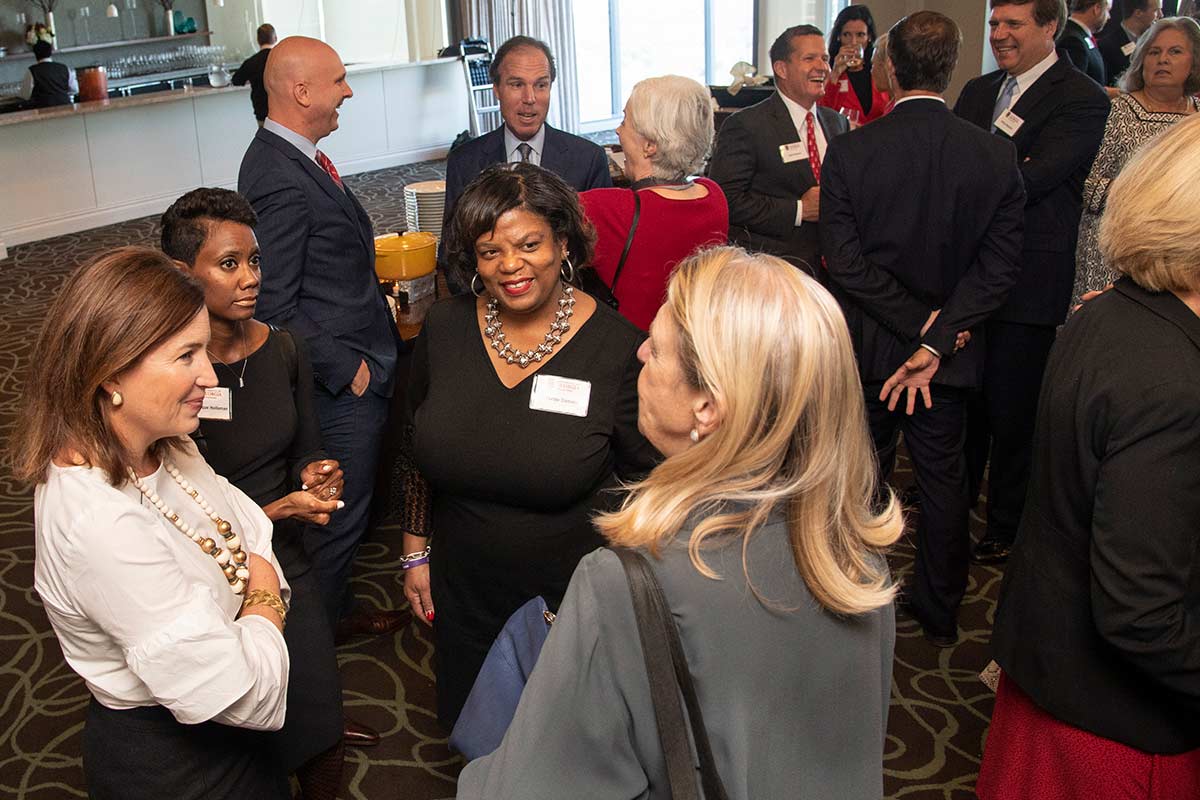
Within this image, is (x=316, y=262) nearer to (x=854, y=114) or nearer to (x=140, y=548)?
(x=140, y=548)

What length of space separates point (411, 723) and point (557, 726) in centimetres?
189

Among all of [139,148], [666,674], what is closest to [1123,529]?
[666,674]

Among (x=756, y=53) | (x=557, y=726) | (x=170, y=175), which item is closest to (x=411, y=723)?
(x=557, y=726)

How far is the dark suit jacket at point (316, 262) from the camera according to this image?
2.75m

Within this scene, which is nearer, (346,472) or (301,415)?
(301,415)

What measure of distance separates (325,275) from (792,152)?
165 centimetres

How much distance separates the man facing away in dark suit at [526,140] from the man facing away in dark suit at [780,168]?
1.47 feet

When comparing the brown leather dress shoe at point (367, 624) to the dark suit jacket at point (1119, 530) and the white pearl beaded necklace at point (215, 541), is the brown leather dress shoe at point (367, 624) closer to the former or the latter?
the white pearl beaded necklace at point (215, 541)

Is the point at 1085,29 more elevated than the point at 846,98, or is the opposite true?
the point at 1085,29

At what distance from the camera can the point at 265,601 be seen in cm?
162

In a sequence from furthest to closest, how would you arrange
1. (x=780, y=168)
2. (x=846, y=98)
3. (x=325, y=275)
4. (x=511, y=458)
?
(x=846, y=98) → (x=780, y=168) → (x=325, y=275) → (x=511, y=458)

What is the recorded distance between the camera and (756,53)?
42.7 feet

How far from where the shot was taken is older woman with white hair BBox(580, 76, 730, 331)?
279cm

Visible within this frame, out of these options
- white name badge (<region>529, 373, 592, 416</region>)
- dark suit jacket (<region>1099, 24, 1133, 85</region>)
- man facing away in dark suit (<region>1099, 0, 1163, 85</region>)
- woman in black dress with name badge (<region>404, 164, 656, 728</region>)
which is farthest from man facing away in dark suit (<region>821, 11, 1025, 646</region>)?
dark suit jacket (<region>1099, 24, 1133, 85</region>)
